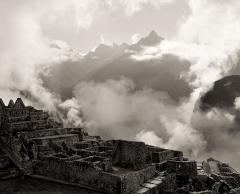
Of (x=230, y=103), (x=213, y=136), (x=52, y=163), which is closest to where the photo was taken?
(x=52, y=163)

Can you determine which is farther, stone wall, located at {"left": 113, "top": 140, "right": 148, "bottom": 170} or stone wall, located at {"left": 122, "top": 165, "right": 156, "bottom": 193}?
stone wall, located at {"left": 113, "top": 140, "right": 148, "bottom": 170}

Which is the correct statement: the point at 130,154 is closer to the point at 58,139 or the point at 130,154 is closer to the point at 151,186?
the point at 58,139

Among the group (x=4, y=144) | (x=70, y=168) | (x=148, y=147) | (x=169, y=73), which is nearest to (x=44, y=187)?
(x=70, y=168)

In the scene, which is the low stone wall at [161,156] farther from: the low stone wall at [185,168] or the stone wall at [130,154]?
the low stone wall at [185,168]

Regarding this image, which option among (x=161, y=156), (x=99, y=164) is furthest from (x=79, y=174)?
(x=161, y=156)

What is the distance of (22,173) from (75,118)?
45.2m

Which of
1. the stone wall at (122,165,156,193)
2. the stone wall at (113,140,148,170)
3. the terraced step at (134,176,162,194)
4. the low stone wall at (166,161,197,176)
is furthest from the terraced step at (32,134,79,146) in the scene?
the low stone wall at (166,161,197,176)

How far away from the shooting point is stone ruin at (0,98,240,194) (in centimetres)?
3094

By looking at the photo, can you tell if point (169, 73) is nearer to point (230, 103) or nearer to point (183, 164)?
point (230, 103)

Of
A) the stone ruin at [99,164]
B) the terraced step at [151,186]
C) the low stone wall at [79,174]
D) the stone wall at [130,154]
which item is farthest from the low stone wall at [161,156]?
the low stone wall at [79,174]

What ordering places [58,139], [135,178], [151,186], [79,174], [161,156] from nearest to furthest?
1. [135,178]
2. [151,186]
3. [79,174]
4. [161,156]
5. [58,139]

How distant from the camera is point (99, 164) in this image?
32.4 metres

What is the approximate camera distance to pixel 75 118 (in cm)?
8069

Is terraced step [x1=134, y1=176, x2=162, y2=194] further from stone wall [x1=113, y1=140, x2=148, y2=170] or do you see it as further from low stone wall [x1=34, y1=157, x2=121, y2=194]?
stone wall [x1=113, y1=140, x2=148, y2=170]
